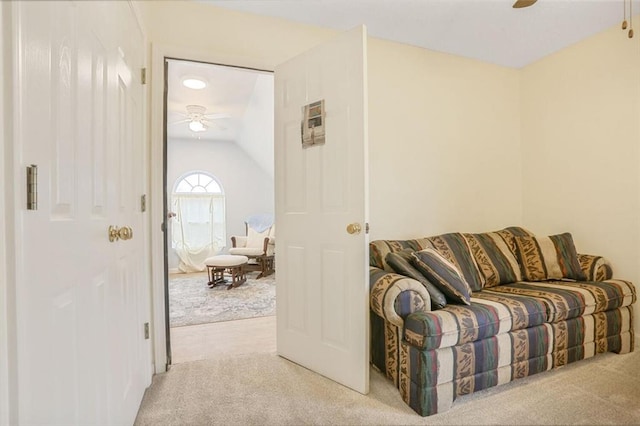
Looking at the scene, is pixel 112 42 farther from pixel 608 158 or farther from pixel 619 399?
pixel 608 158

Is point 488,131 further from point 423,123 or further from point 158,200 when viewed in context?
point 158,200

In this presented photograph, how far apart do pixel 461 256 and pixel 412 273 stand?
79cm

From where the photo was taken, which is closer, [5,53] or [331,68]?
[5,53]

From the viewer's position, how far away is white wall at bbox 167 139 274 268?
21.6 feet

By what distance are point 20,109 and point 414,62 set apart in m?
2.89

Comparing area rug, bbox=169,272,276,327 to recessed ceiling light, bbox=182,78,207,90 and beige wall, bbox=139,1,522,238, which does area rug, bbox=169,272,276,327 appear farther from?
recessed ceiling light, bbox=182,78,207,90

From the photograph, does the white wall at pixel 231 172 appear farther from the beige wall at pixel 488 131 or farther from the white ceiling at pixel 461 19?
the white ceiling at pixel 461 19

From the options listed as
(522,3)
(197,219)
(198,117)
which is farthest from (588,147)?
(197,219)

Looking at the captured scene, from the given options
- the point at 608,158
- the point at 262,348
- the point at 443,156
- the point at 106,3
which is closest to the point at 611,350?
the point at 608,158

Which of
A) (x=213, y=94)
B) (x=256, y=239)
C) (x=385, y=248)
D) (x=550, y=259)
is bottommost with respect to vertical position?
(x=256, y=239)

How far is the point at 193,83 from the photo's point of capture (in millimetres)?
3551

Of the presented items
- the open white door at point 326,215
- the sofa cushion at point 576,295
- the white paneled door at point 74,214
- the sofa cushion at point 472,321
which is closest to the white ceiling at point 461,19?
the open white door at point 326,215

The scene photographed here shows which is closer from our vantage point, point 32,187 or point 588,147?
point 32,187

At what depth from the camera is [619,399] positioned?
176 cm
